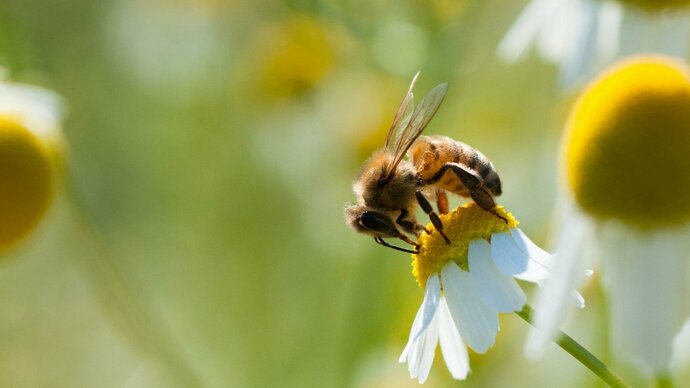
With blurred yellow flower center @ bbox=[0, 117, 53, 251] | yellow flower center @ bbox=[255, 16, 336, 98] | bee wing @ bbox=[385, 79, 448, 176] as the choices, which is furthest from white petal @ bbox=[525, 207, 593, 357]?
yellow flower center @ bbox=[255, 16, 336, 98]

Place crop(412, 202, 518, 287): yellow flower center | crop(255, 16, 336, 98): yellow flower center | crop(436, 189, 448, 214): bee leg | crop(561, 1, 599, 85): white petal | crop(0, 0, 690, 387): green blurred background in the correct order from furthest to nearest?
crop(255, 16, 336, 98): yellow flower center, crop(0, 0, 690, 387): green blurred background, crop(561, 1, 599, 85): white petal, crop(436, 189, 448, 214): bee leg, crop(412, 202, 518, 287): yellow flower center

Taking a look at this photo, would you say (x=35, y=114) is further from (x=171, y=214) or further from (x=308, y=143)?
(x=171, y=214)

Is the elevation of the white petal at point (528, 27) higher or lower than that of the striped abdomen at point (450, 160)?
higher

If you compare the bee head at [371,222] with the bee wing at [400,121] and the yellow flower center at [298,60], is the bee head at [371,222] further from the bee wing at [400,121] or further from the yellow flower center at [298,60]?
the yellow flower center at [298,60]

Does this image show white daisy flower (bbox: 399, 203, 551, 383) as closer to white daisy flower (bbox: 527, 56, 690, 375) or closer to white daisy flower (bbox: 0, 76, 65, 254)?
white daisy flower (bbox: 527, 56, 690, 375)

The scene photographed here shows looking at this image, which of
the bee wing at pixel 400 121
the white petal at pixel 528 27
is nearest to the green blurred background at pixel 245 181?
the white petal at pixel 528 27
